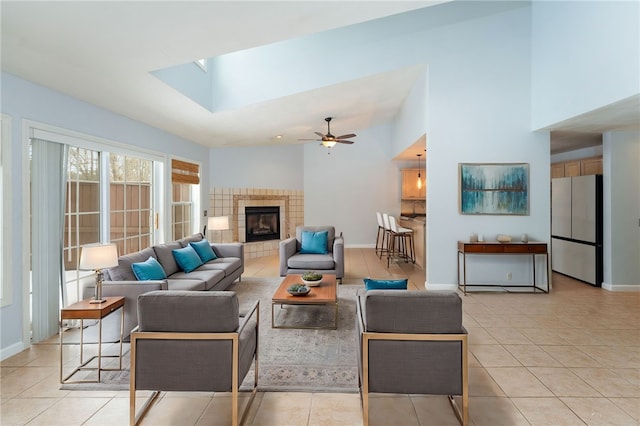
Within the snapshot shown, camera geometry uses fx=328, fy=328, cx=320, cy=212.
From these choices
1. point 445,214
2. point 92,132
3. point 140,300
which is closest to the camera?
point 140,300

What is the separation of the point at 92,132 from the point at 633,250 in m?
7.70

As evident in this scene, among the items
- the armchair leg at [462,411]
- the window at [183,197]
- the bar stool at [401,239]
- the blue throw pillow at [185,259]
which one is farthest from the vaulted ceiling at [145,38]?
the bar stool at [401,239]

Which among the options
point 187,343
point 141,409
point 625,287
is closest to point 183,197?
point 141,409

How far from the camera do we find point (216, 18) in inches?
98.0

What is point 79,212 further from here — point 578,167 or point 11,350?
point 578,167

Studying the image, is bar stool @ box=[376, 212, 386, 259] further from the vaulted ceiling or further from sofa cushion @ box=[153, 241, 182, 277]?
sofa cushion @ box=[153, 241, 182, 277]

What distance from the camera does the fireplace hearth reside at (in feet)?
26.3

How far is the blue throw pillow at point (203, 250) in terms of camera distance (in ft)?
16.4

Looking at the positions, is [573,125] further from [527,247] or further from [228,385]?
[228,385]

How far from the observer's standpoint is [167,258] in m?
4.28

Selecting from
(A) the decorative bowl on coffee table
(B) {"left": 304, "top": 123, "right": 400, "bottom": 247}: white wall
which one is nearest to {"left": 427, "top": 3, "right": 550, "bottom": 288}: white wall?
(A) the decorative bowl on coffee table

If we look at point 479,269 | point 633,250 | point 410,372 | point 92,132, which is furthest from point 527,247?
point 92,132

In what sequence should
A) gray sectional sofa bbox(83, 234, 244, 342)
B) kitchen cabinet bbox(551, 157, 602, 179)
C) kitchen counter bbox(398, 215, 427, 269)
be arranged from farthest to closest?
1. kitchen counter bbox(398, 215, 427, 269)
2. kitchen cabinet bbox(551, 157, 602, 179)
3. gray sectional sofa bbox(83, 234, 244, 342)

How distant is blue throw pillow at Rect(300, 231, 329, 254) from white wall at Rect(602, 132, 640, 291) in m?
4.40
